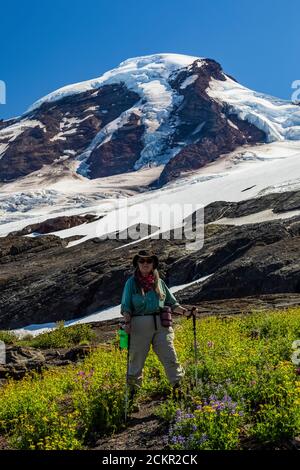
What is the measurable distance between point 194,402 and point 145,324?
1.46m

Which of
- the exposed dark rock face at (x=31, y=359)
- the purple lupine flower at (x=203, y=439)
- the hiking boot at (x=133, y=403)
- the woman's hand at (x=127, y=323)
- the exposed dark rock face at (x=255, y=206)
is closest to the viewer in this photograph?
the purple lupine flower at (x=203, y=439)

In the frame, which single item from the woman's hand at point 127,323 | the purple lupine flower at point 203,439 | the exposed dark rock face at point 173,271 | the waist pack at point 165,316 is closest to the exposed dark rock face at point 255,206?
the exposed dark rock face at point 173,271

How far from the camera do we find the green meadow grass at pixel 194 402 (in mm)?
6250

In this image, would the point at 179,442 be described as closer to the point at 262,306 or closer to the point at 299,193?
the point at 262,306

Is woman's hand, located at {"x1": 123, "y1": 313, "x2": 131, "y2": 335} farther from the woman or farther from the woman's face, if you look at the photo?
the woman's face

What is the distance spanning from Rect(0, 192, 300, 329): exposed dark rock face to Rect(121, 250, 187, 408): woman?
13.3 meters

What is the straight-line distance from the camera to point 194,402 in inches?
289

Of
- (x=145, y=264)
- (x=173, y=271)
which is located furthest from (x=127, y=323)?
(x=173, y=271)

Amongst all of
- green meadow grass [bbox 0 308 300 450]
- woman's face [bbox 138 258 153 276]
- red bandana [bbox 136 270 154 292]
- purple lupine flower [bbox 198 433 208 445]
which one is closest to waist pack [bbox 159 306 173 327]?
red bandana [bbox 136 270 154 292]

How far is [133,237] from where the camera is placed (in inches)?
1556

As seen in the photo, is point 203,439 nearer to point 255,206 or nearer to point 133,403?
point 133,403

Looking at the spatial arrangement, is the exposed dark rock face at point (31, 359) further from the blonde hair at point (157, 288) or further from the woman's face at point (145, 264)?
the woman's face at point (145, 264)

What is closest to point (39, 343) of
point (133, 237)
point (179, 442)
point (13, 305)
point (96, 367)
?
point (96, 367)
